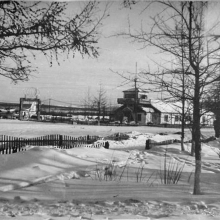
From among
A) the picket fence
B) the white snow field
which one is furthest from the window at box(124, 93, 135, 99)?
the picket fence

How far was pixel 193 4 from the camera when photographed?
5.69m

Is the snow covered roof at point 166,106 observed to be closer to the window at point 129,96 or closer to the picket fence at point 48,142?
the window at point 129,96

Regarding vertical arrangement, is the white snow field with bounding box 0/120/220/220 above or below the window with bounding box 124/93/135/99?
below

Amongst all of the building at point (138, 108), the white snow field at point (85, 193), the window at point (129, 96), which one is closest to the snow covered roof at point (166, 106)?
the building at point (138, 108)

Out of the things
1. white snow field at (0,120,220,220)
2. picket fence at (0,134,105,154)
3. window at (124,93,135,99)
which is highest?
window at (124,93,135,99)

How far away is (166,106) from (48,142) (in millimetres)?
5610

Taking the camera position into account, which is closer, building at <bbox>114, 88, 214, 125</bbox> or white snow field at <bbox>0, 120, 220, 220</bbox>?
white snow field at <bbox>0, 120, 220, 220</bbox>

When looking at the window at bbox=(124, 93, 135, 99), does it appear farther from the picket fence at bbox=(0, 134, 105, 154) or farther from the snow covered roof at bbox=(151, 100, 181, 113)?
the picket fence at bbox=(0, 134, 105, 154)

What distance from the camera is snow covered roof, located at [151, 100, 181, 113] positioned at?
6.64 meters

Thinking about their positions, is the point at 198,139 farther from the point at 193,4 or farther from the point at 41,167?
the point at 41,167

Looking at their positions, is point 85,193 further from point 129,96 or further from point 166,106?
point 166,106

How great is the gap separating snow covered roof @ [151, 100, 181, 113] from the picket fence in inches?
176

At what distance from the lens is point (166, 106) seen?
26.0 ft

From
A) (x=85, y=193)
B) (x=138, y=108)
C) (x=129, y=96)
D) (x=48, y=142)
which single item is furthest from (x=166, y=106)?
(x=48, y=142)
